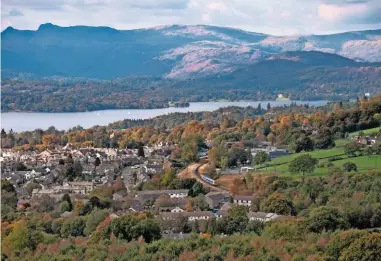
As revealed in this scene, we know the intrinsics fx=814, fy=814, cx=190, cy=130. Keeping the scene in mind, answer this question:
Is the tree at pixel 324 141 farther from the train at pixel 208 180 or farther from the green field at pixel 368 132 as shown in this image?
the train at pixel 208 180

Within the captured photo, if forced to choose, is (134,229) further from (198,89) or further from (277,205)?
(198,89)

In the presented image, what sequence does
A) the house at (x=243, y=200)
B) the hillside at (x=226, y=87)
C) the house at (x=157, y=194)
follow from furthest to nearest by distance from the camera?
the hillside at (x=226, y=87), the house at (x=157, y=194), the house at (x=243, y=200)

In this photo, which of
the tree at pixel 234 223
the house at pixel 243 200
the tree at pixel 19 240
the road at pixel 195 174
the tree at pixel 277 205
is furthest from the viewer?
the road at pixel 195 174

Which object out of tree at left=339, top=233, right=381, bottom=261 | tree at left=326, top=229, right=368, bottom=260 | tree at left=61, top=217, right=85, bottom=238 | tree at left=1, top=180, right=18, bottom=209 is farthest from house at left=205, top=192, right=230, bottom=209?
tree at left=339, top=233, right=381, bottom=261

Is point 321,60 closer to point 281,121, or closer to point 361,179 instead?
point 281,121

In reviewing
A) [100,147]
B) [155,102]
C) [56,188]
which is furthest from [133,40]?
[56,188]

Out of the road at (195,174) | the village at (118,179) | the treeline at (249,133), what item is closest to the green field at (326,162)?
the village at (118,179)
